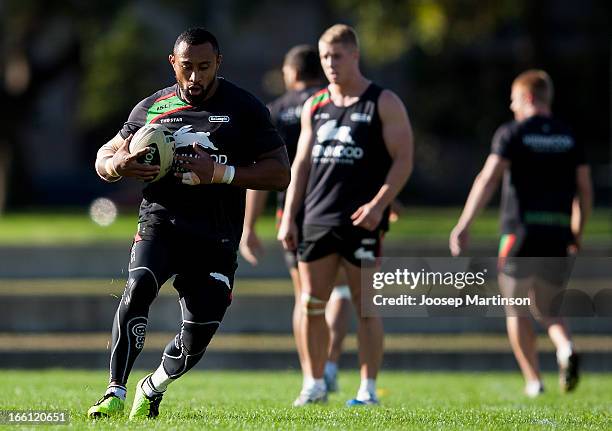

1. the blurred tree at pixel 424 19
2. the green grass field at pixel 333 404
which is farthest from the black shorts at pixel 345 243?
the blurred tree at pixel 424 19

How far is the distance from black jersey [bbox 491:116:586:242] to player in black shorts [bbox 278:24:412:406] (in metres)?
1.98

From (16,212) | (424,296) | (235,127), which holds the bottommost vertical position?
(16,212)

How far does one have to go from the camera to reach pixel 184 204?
682cm

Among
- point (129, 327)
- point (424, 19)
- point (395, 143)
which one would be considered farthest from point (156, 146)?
point (424, 19)

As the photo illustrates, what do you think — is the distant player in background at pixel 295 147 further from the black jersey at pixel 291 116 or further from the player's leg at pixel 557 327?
the player's leg at pixel 557 327

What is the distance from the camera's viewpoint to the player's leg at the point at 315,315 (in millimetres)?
8703

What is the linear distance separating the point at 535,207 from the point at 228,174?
4.40 m

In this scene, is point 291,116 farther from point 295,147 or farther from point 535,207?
point 535,207

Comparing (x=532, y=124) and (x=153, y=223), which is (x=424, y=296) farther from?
(x=153, y=223)

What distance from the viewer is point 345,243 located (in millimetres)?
8656

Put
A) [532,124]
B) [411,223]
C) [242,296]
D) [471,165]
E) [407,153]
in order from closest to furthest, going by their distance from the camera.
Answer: [407,153] → [532,124] → [242,296] → [411,223] → [471,165]

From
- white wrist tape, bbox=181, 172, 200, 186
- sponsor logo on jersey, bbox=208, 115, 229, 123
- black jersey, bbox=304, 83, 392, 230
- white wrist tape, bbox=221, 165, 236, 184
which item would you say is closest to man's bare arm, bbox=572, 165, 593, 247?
black jersey, bbox=304, 83, 392, 230

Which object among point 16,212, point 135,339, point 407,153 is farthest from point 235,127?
point 16,212

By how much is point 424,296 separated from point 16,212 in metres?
27.2
